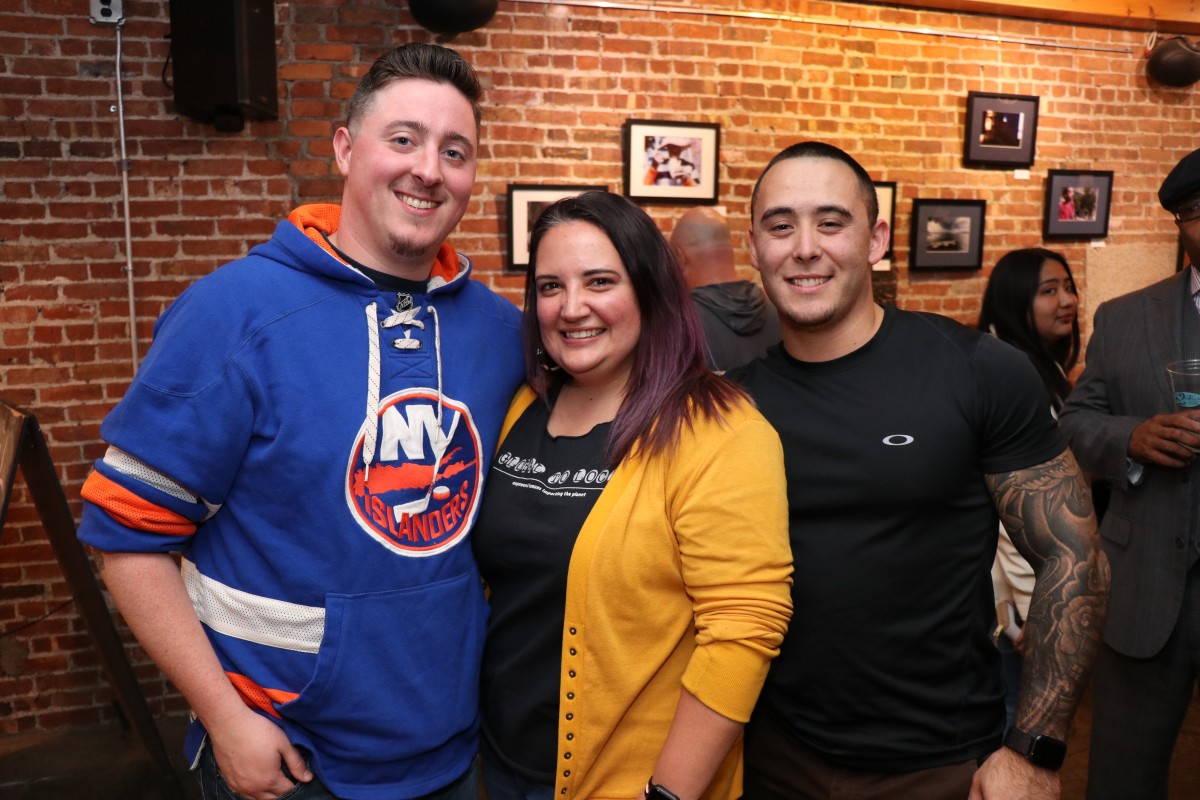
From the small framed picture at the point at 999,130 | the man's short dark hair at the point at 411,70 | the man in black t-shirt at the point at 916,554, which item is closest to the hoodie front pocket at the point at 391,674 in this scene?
the man in black t-shirt at the point at 916,554

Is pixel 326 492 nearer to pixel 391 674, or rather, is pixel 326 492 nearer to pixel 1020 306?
pixel 391 674

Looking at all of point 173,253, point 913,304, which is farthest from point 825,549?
point 913,304

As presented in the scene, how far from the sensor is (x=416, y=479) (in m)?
1.52

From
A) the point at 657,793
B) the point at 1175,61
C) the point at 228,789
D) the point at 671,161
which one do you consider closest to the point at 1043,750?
the point at 657,793

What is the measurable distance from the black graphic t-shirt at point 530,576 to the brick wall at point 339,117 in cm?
249

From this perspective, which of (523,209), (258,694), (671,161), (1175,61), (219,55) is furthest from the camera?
(1175,61)

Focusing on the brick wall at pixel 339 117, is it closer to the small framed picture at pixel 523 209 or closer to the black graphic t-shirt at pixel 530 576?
the small framed picture at pixel 523 209

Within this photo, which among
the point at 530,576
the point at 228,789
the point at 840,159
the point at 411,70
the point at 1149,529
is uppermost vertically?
the point at 411,70

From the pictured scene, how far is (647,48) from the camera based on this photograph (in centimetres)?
407

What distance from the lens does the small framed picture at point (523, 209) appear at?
12.8 feet

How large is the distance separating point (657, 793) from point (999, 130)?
4.38 meters

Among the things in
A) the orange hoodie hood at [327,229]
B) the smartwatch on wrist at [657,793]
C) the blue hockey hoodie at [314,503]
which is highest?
the orange hoodie hood at [327,229]

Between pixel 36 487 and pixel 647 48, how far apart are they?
9.88 ft

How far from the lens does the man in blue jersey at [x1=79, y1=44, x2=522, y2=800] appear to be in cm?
138
